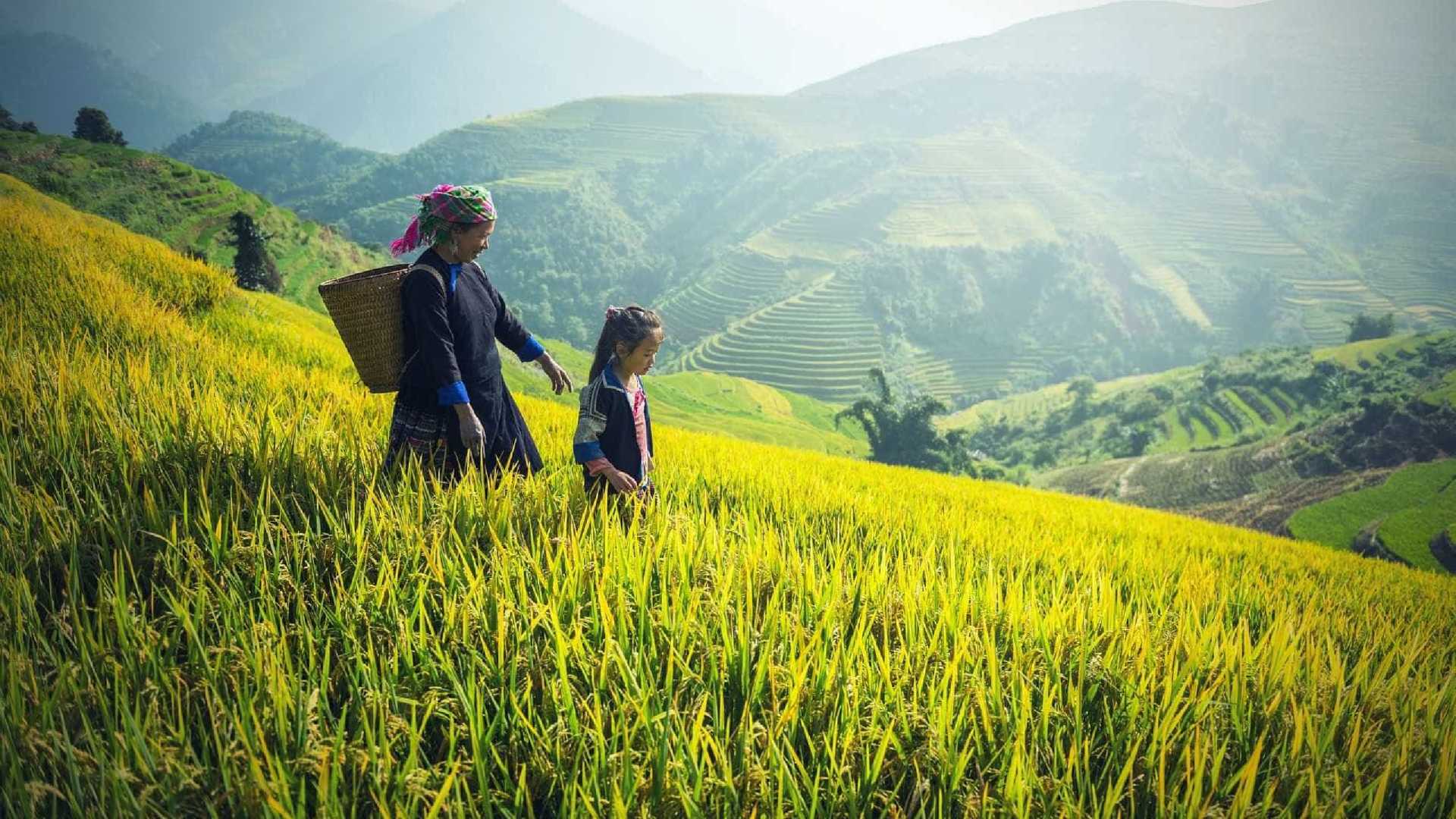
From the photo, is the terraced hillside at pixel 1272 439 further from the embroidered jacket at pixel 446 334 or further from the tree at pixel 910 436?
the embroidered jacket at pixel 446 334

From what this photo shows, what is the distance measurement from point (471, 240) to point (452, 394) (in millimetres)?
739

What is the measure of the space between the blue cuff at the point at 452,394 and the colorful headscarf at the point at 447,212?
678 millimetres

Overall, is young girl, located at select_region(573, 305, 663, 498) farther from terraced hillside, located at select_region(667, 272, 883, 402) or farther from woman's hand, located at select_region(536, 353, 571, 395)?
terraced hillside, located at select_region(667, 272, 883, 402)

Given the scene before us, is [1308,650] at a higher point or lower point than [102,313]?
lower

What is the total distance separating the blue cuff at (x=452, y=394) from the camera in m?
2.84

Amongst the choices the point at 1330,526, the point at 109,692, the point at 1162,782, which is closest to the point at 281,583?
the point at 109,692

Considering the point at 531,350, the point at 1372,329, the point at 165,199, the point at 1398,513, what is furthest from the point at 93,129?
the point at 1372,329

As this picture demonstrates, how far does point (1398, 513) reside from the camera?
3634 centimetres

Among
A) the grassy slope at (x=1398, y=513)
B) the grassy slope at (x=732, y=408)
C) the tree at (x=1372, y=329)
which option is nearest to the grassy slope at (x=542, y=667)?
the grassy slope at (x=732, y=408)

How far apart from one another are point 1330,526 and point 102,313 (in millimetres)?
58152

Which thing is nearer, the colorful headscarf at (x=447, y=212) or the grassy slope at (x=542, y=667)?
the grassy slope at (x=542, y=667)

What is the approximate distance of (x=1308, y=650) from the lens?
2.40 m

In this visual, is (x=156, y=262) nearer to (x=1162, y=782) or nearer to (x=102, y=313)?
(x=102, y=313)

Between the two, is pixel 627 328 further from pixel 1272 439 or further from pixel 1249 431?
pixel 1249 431
